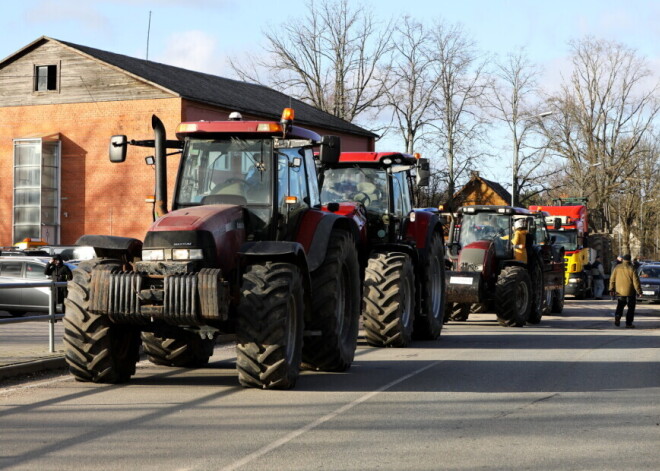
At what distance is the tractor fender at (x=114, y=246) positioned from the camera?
435 inches

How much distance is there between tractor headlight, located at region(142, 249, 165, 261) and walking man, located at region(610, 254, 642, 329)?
16.2 m

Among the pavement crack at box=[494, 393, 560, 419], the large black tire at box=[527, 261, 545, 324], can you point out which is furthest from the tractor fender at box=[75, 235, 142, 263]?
the large black tire at box=[527, 261, 545, 324]

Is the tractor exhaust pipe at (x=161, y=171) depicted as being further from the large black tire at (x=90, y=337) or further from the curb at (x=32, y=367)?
the curb at (x=32, y=367)

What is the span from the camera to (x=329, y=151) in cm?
1172

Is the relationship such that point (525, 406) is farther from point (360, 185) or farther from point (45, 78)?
point (45, 78)

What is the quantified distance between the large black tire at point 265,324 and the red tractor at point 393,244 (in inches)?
205

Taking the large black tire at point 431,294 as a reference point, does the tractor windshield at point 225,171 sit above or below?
above

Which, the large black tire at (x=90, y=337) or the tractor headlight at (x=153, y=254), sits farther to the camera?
the large black tire at (x=90, y=337)

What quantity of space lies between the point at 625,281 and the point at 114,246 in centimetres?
1638

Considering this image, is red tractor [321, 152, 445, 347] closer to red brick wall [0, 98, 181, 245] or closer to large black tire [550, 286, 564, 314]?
large black tire [550, 286, 564, 314]

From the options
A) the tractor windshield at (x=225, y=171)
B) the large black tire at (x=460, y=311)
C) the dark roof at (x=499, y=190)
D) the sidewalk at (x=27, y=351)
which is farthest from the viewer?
the dark roof at (x=499, y=190)

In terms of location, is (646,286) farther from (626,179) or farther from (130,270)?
(626,179)

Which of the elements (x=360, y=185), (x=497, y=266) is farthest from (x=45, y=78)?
(x=360, y=185)

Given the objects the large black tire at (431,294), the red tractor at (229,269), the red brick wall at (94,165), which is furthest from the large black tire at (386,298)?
the red brick wall at (94,165)
